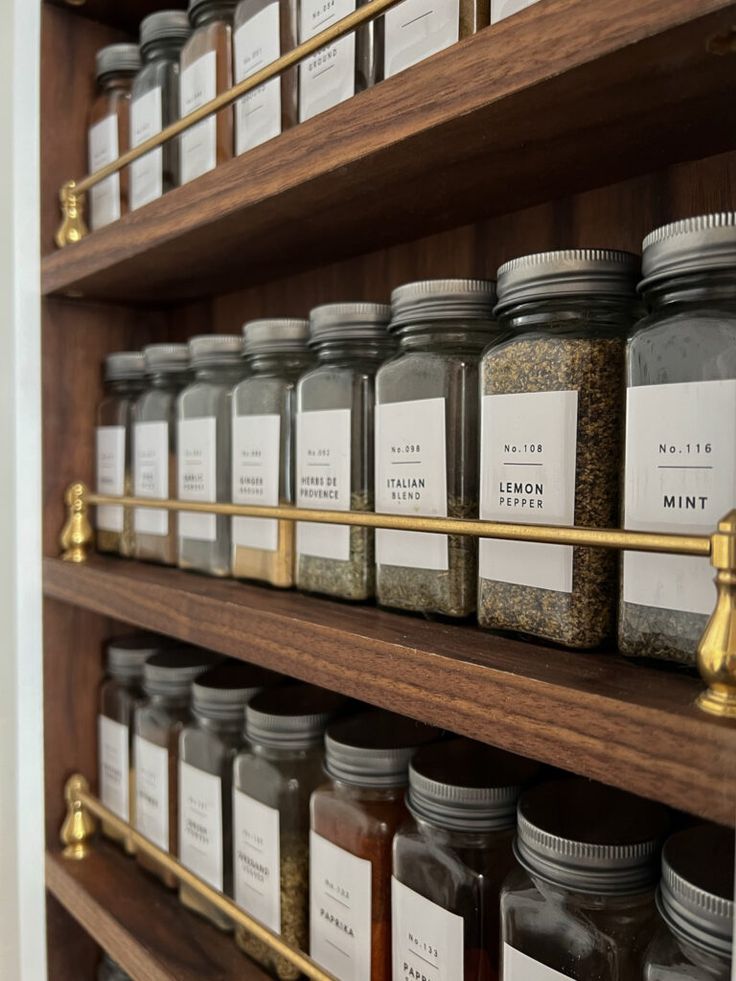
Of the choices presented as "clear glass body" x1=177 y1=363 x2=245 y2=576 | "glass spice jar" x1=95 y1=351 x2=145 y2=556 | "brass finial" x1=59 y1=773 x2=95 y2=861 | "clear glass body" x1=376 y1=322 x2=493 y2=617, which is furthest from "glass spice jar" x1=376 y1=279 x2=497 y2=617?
"brass finial" x1=59 y1=773 x2=95 y2=861

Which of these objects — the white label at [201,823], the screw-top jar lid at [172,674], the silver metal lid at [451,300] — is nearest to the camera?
the silver metal lid at [451,300]

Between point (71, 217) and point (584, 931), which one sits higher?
point (71, 217)

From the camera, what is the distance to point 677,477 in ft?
1.39

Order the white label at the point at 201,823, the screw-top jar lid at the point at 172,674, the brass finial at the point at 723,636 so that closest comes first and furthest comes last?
the brass finial at the point at 723,636, the white label at the point at 201,823, the screw-top jar lid at the point at 172,674

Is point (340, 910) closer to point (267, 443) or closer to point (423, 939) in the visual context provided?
point (423, 939)

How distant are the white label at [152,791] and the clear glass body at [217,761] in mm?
44

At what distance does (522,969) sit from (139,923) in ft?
1.61

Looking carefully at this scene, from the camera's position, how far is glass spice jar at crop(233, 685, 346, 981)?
27.8 inches

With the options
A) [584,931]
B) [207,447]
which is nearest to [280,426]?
[207,447]

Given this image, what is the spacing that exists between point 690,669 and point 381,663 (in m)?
0.18

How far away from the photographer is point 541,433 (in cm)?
49

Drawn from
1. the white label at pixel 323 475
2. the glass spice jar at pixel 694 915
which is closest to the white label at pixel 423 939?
the glass spice jar at pixel 694 915

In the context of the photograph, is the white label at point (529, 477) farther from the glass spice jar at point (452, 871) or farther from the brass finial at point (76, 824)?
the brass finial at point (76, 824)

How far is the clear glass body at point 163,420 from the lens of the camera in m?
0.88
